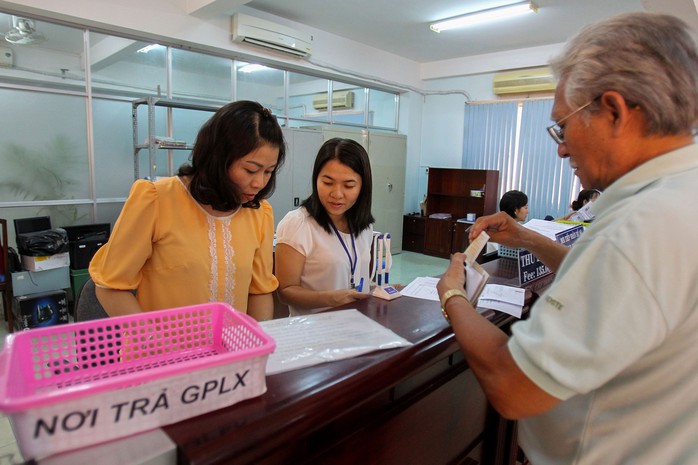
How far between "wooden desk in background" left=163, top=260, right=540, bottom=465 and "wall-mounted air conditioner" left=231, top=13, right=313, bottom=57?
14.5 ft

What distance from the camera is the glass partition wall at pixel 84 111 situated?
12.8ft

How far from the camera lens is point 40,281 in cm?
380

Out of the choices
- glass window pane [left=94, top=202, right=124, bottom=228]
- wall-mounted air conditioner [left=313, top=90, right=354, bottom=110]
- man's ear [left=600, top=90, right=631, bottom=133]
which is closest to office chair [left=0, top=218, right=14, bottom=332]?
glass window pane [left=94, top=202, right=124, bottom=228]

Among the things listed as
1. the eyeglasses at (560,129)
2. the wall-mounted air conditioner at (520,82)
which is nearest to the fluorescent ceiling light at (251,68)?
the wall-mounted air conditioner at (520,82)

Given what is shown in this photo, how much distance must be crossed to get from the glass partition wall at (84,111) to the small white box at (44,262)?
54 centimetres

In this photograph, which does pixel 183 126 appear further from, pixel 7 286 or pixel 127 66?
pixel 7 286

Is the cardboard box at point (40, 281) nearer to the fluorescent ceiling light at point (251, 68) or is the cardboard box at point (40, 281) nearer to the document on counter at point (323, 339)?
the fluorescent ceiling light at point (251, 68)

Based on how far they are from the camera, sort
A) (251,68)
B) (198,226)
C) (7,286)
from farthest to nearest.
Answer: (251,68)
(7,286)
(198,226)

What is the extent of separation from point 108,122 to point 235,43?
1637mm

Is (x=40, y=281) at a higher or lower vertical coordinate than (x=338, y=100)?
lower

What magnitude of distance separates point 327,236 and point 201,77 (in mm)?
4135

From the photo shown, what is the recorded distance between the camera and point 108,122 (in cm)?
436

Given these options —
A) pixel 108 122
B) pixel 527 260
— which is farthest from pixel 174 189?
pixel 108 122

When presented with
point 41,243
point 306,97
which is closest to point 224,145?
point 41,243
